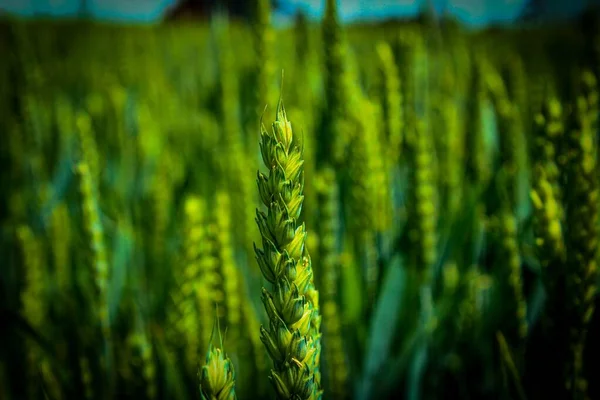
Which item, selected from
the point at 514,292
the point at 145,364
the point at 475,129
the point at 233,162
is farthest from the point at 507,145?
the point at 145,364

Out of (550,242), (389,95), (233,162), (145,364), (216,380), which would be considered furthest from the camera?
(233,162)

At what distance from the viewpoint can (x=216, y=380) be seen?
180 mm

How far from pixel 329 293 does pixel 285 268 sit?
24 centimetres

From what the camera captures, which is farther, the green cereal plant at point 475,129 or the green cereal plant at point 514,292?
the green cereal plant at point 475,129

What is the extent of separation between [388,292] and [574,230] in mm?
208

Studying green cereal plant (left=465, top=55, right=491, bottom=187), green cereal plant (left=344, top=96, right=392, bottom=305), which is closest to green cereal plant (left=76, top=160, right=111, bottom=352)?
green cereal plant (left=344, top=96, right=392, bottom=305)

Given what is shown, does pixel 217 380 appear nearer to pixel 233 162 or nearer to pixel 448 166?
pixel 233 162

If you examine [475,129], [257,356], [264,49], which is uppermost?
[264,49]

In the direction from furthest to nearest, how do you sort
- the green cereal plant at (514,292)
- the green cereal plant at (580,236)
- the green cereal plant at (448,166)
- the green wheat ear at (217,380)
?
the green cereal plant at (448,166), the green cereal plant at (514,292), the green cereal plant at (580,236), the green wheat ear at (217,380)

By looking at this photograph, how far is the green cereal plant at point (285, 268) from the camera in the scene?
7.2 inches

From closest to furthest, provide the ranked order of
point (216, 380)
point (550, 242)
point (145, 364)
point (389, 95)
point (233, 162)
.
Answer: point (216, 380), point (550, 242), point (145, 364), point (389, 95), point (233, 162)

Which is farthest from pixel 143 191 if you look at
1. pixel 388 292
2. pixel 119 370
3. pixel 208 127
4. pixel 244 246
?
pixel 388 292

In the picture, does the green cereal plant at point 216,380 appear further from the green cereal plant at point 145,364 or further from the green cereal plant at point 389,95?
the green cereal plant at point 389,95

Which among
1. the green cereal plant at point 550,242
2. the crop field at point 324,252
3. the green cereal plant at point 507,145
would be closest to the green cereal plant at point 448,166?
the crop field at point 324,252
